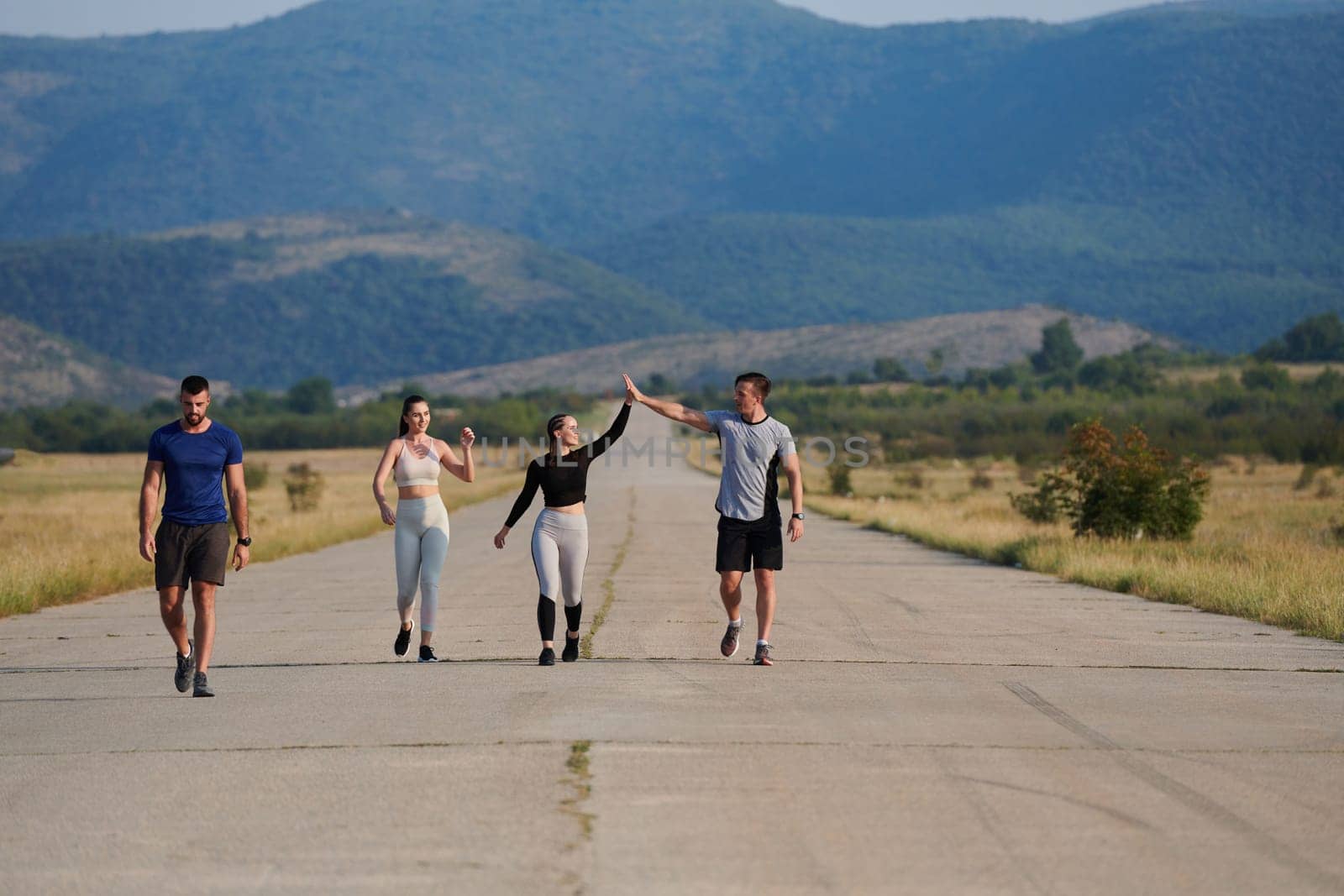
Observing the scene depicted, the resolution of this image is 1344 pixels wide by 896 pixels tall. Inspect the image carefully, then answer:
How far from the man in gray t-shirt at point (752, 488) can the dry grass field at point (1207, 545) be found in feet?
18.4

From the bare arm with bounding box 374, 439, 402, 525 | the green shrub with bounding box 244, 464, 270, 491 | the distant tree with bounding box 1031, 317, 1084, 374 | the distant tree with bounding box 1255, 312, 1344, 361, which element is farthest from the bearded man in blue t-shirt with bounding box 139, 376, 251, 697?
the distant tree with bounding box 1031, 317, 1084, 374

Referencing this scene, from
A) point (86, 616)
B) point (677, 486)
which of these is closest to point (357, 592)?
point (86, 616)

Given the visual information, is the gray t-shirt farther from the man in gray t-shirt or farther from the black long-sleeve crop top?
the black long-sleeve crop top

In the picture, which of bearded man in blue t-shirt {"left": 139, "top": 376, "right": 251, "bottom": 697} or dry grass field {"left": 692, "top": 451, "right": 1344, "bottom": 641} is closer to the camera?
bearded man in blue t-shirt {"left": 139, "top": 376, "right": 251, "bottom": 697}

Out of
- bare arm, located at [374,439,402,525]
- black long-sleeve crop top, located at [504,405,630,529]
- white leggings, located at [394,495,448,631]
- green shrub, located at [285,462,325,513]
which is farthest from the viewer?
green shrub, located at [285,462,325,513]

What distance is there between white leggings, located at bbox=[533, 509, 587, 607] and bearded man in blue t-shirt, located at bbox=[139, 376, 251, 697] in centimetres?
213

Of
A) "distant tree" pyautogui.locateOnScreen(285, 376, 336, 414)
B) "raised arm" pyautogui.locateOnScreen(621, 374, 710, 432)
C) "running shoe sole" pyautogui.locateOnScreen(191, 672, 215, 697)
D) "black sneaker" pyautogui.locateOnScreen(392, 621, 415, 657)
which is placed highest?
"distant tree" pyautogui.locateOnScreen(285, 376, 336, 414)

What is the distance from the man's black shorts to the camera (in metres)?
13.1

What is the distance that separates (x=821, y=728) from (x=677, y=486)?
54.2m

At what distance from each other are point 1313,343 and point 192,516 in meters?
155

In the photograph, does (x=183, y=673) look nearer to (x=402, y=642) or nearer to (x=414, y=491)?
(x=402, y=642)

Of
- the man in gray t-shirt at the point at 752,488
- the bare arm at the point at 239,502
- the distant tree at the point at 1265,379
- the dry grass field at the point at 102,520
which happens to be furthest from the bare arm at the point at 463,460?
the distant tree at the point at 1265,379

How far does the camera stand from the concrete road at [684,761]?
7.27m

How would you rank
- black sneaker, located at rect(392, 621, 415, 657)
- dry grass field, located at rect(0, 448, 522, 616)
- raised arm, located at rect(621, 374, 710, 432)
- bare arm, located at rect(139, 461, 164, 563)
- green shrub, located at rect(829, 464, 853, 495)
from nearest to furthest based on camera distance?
bare arm, located at rect(139, 461, 164, 563) → raised arm, located at rect(621, 374, 710, 432) → black sneaker, located at rect(392, 621, 415, 657) → dry grass field, located at rect(0, 448, 522, 616) → green shrub, located at rect(829, 464, 853, 495)
